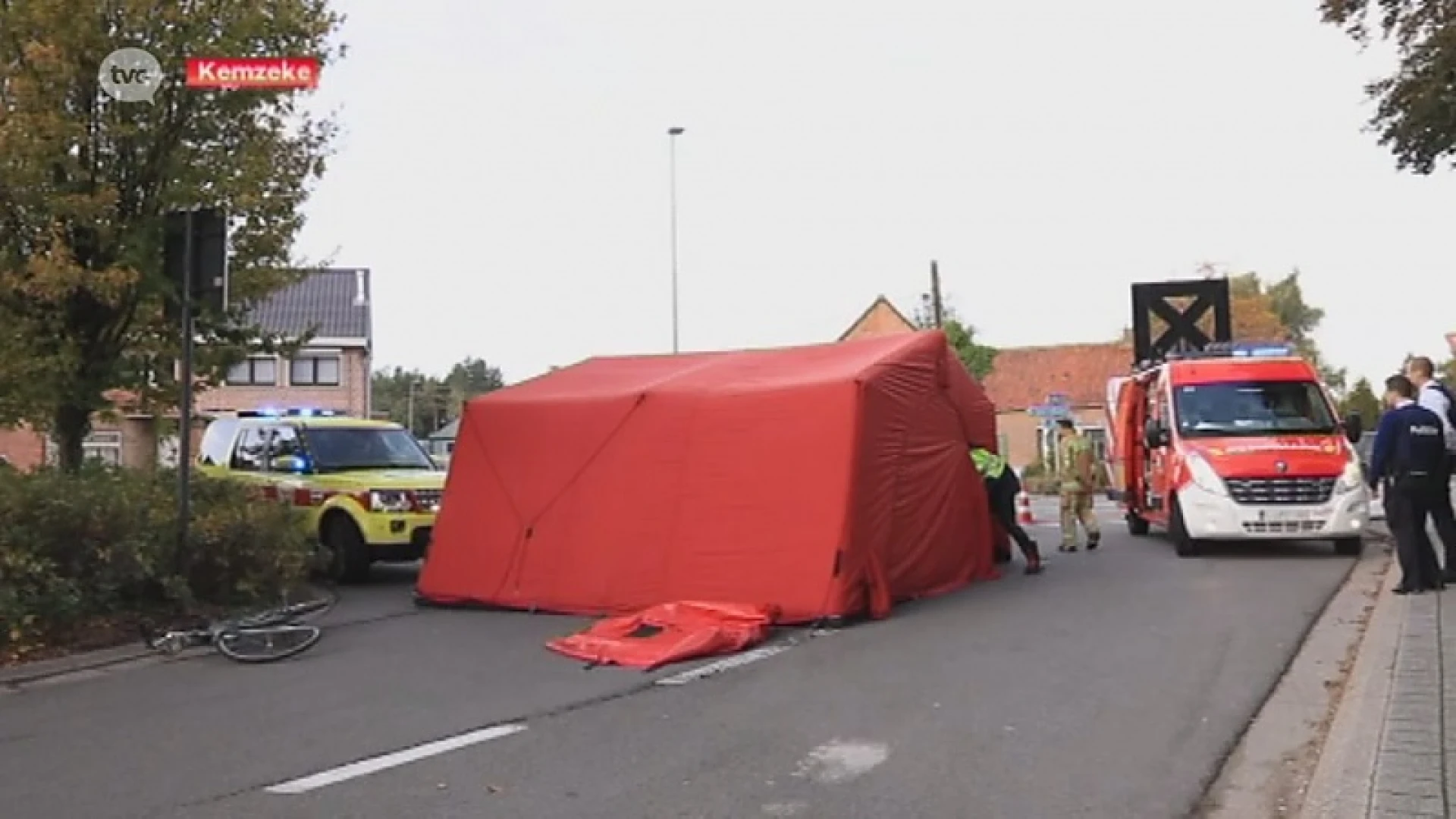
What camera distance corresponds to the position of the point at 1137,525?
18984 millimetres

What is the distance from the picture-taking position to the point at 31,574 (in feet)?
30.5

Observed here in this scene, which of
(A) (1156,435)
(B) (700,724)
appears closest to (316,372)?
(A) (1156,435)

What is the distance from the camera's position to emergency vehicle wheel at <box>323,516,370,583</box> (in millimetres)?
14156

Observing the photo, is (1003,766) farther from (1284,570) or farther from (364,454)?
(364,454)

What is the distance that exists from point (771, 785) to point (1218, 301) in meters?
19.5

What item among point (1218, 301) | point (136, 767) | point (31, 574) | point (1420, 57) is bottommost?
point (136, 767)

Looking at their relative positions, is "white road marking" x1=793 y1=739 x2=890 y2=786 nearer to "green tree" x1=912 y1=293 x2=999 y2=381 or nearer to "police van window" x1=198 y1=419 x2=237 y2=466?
"police van window" x1=198 y1=419 x2=237 y2=466

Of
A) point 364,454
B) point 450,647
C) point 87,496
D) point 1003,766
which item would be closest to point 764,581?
point 450,647

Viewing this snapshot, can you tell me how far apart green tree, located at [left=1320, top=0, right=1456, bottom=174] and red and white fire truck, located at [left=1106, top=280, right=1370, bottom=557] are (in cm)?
316

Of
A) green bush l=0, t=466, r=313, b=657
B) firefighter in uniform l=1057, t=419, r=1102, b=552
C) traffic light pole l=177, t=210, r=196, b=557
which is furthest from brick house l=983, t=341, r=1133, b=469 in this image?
traffic light pole l=177, t=210, r=196, b=557

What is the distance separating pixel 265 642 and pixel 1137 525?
13.1m

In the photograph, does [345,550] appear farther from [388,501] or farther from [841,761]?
[841,761]

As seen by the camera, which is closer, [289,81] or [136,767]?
[136,767]

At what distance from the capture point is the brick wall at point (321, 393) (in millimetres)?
52062
